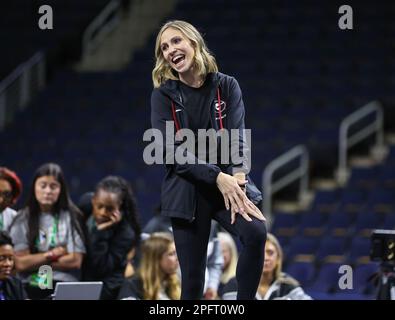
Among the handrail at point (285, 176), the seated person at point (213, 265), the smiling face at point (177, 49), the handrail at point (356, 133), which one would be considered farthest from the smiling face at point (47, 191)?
the handrail at point (356, 133)

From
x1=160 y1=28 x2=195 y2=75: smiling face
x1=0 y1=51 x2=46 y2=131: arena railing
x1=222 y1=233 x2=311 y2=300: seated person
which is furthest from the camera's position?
x1=0 y1=51 x2=46 y2=131: arena railing

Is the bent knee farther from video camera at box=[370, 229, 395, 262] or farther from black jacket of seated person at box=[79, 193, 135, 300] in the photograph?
black jacket of seated person at box=[79, 193, 135, 300]

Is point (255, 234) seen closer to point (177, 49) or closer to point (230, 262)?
point (177, 49)

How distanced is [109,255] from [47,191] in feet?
1.92

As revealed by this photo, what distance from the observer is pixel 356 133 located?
10633 mm

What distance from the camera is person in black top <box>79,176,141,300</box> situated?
5352 mm

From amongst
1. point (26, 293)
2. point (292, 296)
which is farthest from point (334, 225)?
point (26, 293)

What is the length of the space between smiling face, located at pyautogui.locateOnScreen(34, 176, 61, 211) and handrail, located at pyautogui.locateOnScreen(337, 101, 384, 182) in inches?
216

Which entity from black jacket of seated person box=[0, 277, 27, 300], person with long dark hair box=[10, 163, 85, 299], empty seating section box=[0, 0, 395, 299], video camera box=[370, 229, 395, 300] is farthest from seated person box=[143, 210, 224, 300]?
empty seating section box=[0, 0, 395, 299]

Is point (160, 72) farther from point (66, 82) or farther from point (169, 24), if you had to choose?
point (66, 82)

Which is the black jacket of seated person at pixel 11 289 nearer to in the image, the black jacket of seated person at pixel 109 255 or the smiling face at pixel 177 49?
the black jacket of seated person at pixel 109 255

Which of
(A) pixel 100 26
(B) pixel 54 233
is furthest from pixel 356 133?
(B) pixel 54 233

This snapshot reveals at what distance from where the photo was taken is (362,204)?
933 cm

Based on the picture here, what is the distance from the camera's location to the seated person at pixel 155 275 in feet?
16.8
